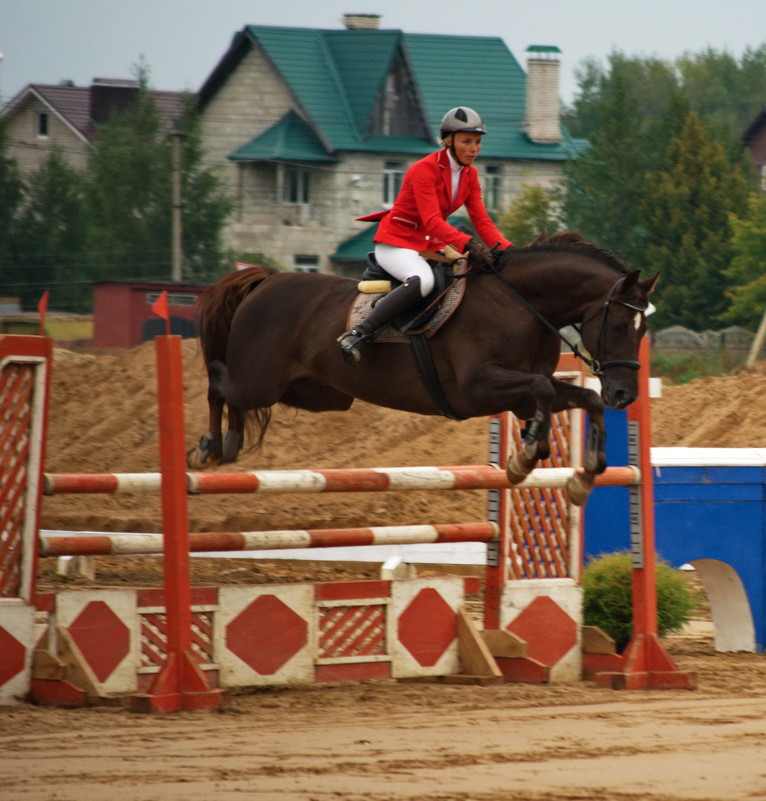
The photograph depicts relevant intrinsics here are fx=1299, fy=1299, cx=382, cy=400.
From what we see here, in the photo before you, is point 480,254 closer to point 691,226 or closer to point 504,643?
point 504,643

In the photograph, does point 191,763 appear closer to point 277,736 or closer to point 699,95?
point 277,736

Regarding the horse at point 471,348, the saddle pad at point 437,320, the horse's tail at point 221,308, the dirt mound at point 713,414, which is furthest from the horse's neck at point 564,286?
the dirt mound at point 713,414

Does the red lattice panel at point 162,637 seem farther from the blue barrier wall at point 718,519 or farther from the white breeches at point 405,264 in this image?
the blue barrier wall at point 718,519

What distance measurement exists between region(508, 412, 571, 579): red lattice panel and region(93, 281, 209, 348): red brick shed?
1802cm

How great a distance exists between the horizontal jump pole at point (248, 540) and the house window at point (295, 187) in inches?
1151

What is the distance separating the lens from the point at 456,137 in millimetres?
5395

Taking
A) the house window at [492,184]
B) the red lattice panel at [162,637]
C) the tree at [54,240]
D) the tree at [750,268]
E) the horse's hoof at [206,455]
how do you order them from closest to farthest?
the red lattice panel at [162,637]
the horse's hoof at [206,455]
the tree at [750,268]
the tree at [54,240]
the house window at [492,184]

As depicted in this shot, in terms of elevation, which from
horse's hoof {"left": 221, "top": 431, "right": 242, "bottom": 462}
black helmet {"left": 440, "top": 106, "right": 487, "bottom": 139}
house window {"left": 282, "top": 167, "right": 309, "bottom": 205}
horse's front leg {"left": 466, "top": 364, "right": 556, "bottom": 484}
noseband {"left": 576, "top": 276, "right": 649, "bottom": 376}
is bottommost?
horse's hoof {"left": 221, "top": 431, "right": 242, "bottom": 462}

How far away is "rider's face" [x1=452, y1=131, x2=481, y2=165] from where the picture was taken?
5.39 metres

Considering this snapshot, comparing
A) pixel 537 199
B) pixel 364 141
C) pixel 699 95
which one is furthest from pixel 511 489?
pixel 699 95

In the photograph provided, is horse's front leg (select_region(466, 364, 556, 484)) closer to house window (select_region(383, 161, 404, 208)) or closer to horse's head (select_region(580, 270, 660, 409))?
horse's head (select_region(580, 270, 660, 409))

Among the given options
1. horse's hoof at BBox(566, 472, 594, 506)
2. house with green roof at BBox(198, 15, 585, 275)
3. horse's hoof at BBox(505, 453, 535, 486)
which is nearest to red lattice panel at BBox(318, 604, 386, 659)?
horse's hoof at BBox(505, 453, 535, 486)

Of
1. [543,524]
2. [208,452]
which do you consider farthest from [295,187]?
[543,524]

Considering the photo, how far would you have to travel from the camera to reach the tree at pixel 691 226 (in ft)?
90.7
